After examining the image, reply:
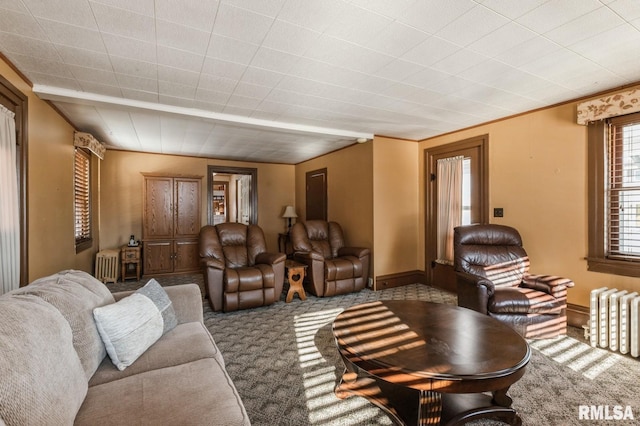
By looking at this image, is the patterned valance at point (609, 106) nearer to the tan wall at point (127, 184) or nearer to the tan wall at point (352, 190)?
the tan wall at point (352, 190)

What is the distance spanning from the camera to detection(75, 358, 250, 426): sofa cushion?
1126mm

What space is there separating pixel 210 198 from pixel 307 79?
4.43 m

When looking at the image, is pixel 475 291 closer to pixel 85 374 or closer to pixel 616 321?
pixel 616 321

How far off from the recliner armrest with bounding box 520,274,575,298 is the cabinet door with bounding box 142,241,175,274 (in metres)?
5.75

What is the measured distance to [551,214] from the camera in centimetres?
348

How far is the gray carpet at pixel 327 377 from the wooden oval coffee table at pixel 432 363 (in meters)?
0.12

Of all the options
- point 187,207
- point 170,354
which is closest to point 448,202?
point 170,354

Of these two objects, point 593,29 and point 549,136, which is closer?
point 593,29

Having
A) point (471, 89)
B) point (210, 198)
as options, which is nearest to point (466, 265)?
point (471, 89)

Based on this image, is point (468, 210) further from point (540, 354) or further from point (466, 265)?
point (540, 354)

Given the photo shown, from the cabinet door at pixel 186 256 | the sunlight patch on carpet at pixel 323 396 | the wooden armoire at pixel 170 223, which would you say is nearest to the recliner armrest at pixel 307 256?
the sunlight patch on carpet at pixel 323 396

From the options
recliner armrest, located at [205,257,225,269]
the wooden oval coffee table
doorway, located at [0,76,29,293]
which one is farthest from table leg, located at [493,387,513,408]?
doorway, located at [0,76,29,293]

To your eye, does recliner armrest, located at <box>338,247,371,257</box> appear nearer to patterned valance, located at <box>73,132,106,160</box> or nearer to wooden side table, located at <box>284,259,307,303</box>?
wooden side table, located at <box>284,259,307,303</box>

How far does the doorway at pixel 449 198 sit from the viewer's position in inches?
167
